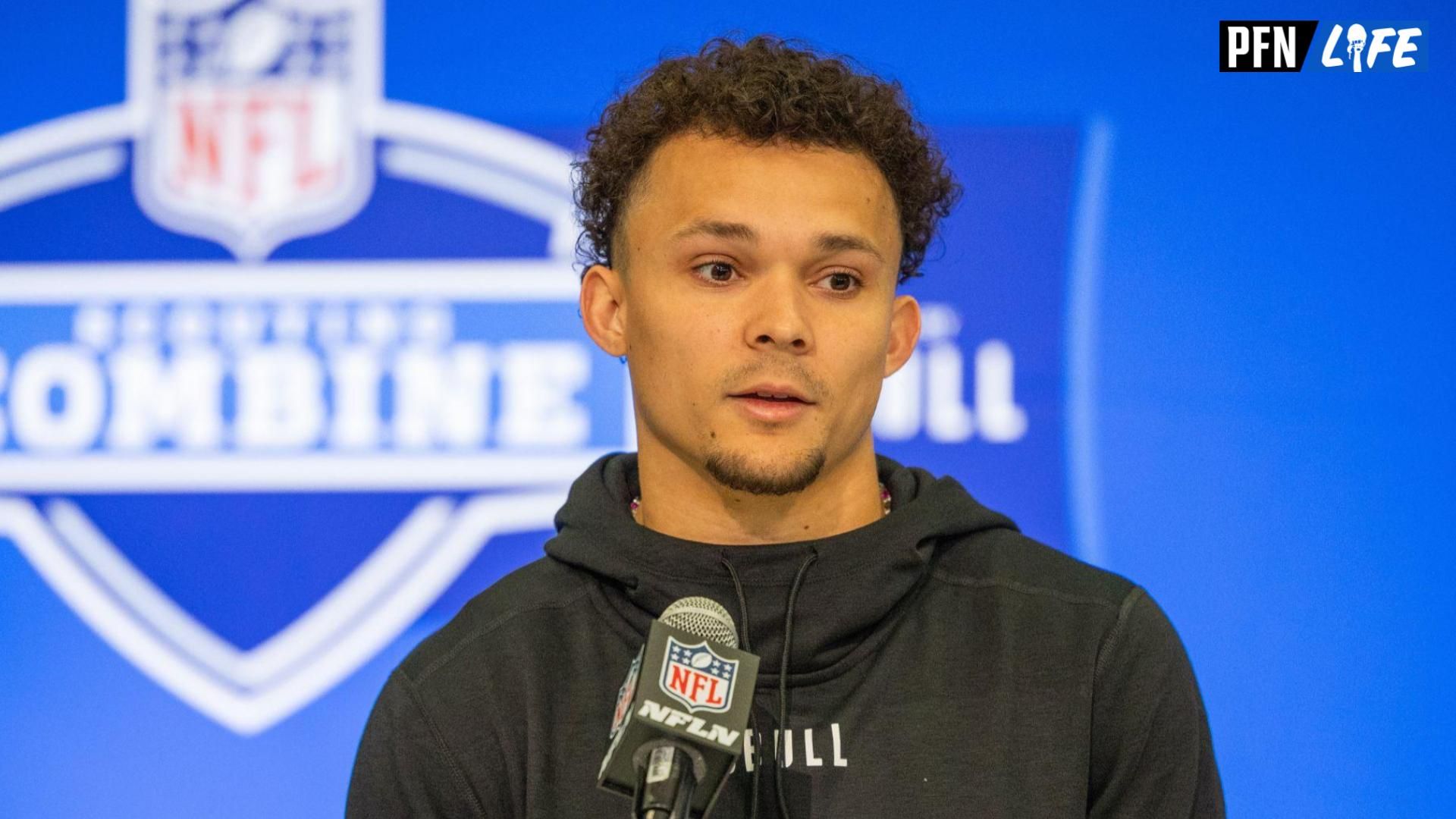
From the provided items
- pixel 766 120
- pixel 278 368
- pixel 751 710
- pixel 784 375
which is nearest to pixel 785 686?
pixel 751 710

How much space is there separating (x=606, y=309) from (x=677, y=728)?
31.7 inches

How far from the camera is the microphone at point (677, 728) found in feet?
3.48

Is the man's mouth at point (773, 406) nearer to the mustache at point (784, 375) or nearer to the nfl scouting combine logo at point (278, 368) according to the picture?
the mustache at point (784, 375)

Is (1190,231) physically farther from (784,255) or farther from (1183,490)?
(784,255)

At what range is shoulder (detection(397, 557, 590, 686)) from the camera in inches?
62.5

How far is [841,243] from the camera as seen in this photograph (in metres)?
1.61

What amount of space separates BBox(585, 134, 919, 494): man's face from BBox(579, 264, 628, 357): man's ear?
0.26 feet

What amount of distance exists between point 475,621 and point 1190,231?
155cm

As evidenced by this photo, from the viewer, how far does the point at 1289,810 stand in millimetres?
2488

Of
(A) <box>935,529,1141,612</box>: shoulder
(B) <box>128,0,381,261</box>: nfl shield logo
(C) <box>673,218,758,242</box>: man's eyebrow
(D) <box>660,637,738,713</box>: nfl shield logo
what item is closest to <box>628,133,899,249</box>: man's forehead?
(C) <box>673,218,758,242</box>: man's eyebrow

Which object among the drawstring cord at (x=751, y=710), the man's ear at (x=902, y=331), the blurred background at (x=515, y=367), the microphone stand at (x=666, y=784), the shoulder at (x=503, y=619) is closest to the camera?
the microphone stand at (x=666, y=784)

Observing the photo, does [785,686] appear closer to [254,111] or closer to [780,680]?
[780,680]

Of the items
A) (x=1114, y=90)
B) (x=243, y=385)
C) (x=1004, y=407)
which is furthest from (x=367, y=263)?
(x=1114, y=90)

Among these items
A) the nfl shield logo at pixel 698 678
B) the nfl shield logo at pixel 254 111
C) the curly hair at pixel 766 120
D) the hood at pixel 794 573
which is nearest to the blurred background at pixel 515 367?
the nfl shield logo at pixel 254 111
